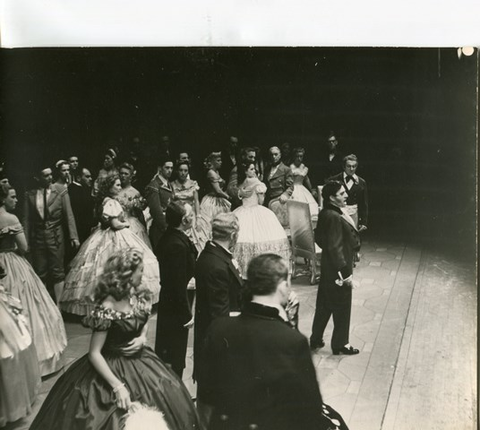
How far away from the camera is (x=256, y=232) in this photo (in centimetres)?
242

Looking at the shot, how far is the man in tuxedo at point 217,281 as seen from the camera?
7.71ft

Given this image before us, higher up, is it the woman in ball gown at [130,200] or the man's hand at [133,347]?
the woman in ball gown at [130,200]

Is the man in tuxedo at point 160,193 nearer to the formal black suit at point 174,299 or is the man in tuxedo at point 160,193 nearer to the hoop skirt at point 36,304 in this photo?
the formal black suit at point 174,299

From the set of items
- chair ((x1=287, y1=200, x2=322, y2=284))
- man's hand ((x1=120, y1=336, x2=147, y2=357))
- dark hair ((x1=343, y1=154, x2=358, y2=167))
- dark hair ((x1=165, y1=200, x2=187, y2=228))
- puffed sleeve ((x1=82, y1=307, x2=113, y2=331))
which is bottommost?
man's hand ((x1=120, y1=336, x2=147, y2=357))

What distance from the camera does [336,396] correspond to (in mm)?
2389

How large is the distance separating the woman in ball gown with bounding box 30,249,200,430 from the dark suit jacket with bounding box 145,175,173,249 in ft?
0.52

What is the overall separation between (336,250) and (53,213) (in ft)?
3.61

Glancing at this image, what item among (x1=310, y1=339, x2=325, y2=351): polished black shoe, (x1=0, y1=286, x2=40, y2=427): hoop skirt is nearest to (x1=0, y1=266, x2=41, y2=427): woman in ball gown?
(x1=0, y1=286, x2=40, y2=427): hoop skirt

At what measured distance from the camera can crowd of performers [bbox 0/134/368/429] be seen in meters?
2.36

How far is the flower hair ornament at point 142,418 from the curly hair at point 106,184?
0.79m

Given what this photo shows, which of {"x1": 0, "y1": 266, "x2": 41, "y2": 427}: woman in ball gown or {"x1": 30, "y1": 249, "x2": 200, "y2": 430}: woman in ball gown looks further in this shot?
{"x1": 0, "y1": 266, "x2": 41, "y2": 427}: woman in ball gown

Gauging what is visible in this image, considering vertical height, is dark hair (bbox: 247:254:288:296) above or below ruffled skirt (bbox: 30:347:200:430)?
above

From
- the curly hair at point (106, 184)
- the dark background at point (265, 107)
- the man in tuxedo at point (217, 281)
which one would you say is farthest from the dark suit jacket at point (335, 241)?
the curly hair at point (106, 184)

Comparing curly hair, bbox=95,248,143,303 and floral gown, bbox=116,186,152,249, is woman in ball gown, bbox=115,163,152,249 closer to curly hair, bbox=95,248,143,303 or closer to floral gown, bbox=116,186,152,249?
floral gown, bbox=116,186,152,249
